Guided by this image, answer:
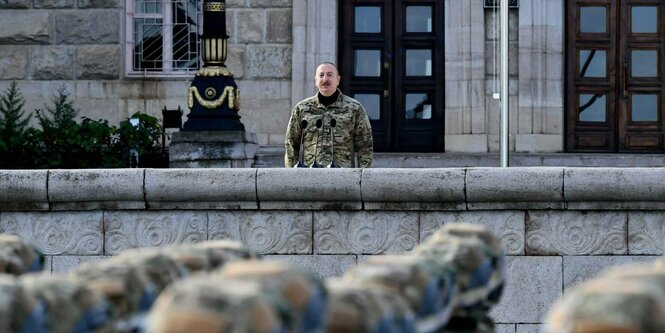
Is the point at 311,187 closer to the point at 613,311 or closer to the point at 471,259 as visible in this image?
the point at 471,259

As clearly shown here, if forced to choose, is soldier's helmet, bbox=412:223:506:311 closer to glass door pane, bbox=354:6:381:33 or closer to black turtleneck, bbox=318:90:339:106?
black turtleneck, bbox=318:90:339:106

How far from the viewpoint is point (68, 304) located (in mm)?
2559

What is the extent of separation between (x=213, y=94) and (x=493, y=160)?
3.80 meters

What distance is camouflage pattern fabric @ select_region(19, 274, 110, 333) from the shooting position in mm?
2506

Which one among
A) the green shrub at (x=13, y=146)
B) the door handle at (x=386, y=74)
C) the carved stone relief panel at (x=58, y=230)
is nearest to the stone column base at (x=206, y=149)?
the green shrub at (x=13, y=146)

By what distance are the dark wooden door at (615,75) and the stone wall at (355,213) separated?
10474 millimetres

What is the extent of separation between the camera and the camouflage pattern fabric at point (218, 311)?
2186mm

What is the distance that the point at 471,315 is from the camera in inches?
136

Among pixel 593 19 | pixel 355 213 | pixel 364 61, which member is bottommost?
pixel 355 213

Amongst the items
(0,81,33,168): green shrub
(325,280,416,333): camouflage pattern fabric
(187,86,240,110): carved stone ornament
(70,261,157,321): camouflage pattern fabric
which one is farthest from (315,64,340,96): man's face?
(325,280,416,333): camouflage pattern fabric

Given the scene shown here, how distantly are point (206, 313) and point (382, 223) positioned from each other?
6.99 meters

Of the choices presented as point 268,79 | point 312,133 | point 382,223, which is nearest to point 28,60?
point 268,79

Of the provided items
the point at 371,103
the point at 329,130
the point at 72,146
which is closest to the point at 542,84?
the point at 371,103

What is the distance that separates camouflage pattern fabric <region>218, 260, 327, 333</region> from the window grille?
57.7 ft
